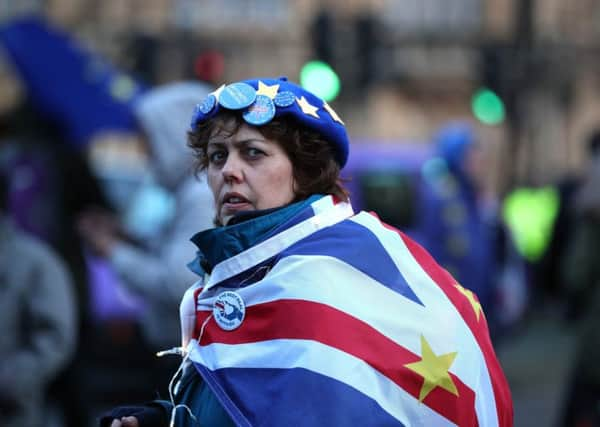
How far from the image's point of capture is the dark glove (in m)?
3.38

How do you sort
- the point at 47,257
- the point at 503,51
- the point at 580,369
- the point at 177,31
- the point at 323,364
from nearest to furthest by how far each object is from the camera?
the point at 323,364 → the point at 47,257 → the point at 580,369 → the point at 503,51 → the point at 177,31

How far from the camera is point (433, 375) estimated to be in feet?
10.8

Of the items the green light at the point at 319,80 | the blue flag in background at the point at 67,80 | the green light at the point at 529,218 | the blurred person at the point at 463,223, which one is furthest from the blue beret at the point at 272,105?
the green light at the point at 529,218

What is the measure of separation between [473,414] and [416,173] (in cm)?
952

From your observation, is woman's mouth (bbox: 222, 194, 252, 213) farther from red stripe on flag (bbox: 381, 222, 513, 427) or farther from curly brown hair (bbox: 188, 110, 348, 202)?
red stripe on flag (bbox: 381, 222, 513, 427)

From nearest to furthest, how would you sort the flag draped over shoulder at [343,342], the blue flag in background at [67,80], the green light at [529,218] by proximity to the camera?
the flag draped over shoulder at [343,342] → the blue flag in background at [67,80] → the green light at [529,218]

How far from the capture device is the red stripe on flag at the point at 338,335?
323cm

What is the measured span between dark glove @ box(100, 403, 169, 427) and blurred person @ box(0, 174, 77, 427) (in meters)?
2.33

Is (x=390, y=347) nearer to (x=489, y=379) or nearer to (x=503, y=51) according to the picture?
(x=489, y=379)

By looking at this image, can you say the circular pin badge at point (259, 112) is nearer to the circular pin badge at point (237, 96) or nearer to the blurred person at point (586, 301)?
the circular pin badge at point (237, 96)

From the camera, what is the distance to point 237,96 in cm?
346

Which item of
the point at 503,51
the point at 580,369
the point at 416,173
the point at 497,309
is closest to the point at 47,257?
the point at 580,369

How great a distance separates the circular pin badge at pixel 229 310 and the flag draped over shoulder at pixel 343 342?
12 millimetres

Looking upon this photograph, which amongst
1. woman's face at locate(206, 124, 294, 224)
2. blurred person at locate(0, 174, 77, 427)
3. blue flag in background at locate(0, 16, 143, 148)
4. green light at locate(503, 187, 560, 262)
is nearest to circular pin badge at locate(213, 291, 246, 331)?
woman's face at locate(206, 124, 294, 224)
